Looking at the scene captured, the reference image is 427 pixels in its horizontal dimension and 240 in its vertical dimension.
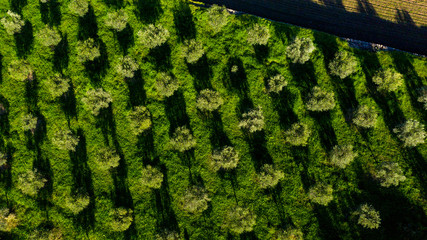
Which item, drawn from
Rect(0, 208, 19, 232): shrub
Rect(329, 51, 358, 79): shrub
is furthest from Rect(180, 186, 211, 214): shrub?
Rect(329, 51, 358, 79): shrub

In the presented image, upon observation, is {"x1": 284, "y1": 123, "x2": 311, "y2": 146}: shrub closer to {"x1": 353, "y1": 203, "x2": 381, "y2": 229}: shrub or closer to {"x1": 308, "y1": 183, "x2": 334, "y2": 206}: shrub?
{"x1": 308, "y1": 183, "x2": 334, "y2": 206}: shrub

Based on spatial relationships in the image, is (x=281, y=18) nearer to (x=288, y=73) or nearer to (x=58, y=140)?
(x=288, y=73)

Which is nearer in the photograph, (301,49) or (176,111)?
(301,49)

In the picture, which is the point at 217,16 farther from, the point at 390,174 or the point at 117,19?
the point at 390,174

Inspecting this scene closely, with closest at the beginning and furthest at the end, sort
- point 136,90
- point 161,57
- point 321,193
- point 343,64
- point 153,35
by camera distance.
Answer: point 321,193 → point 343,64 → point 153,35 → point 136,90 → point 161,57

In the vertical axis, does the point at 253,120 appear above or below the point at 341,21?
below

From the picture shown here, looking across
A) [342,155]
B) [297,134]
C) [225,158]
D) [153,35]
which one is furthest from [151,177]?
[342,155]

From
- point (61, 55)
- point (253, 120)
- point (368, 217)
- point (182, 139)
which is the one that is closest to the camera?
point (368, 217)

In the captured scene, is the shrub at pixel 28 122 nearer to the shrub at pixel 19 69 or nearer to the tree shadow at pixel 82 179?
the shrub at pixel 19 69
